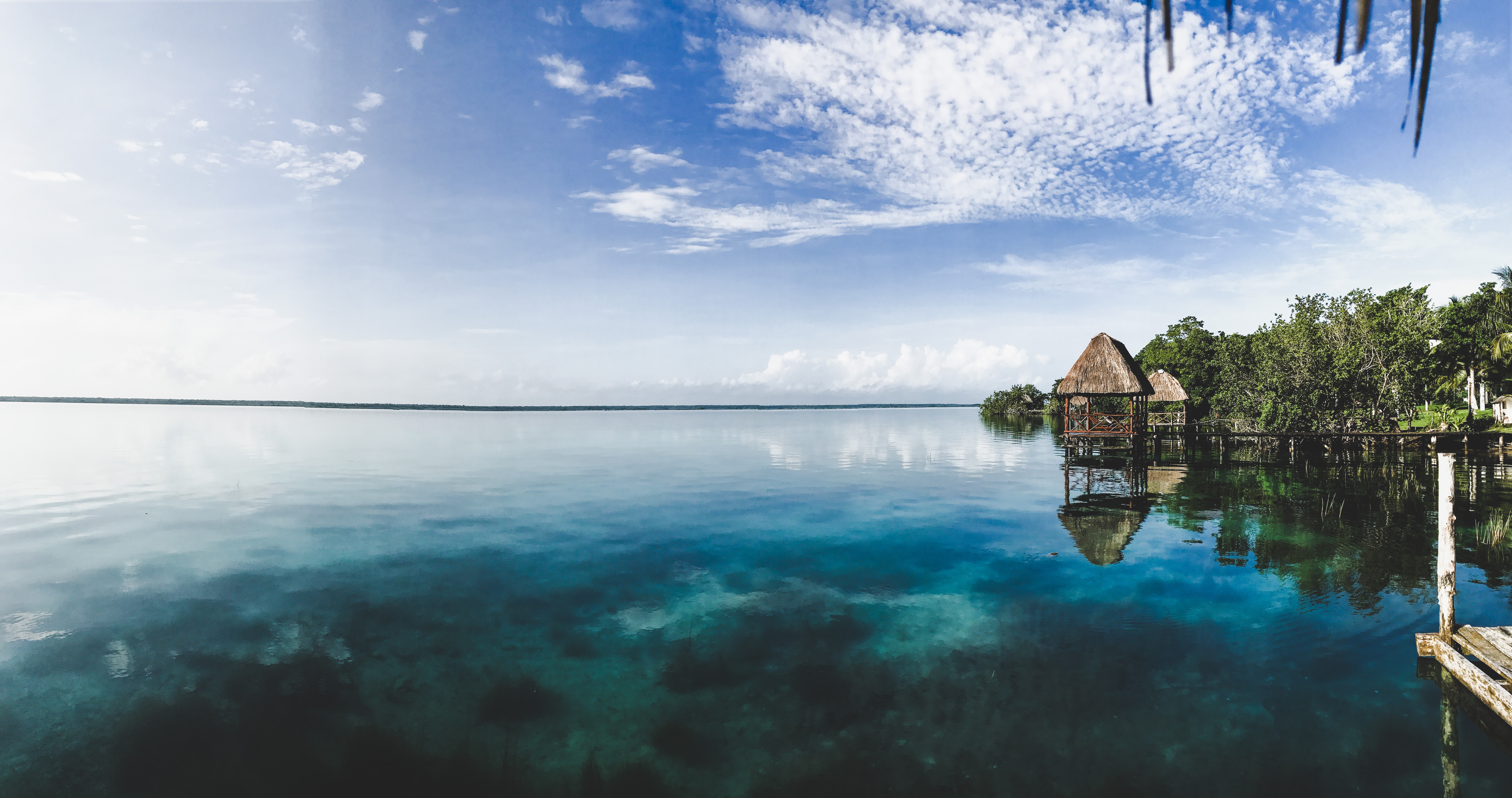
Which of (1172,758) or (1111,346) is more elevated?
(1111,346)

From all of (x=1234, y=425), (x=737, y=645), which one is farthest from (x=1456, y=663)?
(x=1234, y=425)

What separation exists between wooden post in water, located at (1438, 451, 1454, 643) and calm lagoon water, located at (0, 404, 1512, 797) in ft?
2.14

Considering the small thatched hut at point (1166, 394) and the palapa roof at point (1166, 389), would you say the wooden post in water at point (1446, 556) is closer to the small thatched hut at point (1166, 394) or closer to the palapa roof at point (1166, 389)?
the small thatched hut at point (1166, 394)

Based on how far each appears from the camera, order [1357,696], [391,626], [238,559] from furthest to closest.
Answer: [238,559] → [391,626] → [1357,696]

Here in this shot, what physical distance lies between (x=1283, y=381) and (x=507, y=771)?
37660 mm

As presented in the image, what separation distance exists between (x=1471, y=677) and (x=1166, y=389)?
124ft

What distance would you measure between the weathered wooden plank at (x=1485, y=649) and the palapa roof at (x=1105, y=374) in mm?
24069

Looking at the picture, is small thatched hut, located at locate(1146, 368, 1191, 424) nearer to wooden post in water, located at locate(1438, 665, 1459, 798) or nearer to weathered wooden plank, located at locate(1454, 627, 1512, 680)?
weathered wooden plank, located at locate(1454, 627, 1512, 680)

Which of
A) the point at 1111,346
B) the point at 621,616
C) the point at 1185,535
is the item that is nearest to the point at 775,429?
the point at 1111,346

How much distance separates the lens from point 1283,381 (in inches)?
1260

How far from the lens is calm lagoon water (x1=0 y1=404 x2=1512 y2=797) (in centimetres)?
646

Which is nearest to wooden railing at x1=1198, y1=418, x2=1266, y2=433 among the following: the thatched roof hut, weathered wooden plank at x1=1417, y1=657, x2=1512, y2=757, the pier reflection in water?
the pier reflection in water

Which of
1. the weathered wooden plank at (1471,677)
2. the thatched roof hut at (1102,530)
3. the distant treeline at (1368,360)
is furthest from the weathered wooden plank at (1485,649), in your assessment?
the distant treeline at (1368,360)

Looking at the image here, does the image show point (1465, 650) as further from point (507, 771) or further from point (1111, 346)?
point (1111, 346)
